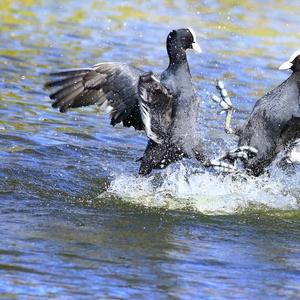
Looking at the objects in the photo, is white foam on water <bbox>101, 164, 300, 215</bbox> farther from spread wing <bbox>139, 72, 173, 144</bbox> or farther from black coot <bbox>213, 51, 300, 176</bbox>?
spread wing <bbox>139, 72, 173, 144</bbox>

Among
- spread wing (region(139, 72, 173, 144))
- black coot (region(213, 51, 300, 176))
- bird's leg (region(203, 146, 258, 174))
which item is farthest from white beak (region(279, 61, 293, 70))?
spread wing (region(139, 72, 173, 144))

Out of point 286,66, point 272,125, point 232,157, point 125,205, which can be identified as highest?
point 286,66

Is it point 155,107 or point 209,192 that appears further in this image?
point 209,192

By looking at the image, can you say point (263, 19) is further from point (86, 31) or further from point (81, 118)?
point (81, 118)

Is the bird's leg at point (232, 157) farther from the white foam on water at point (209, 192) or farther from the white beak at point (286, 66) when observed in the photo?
the white beak at point (286, 66)

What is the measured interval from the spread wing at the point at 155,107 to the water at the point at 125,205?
53 centimetres

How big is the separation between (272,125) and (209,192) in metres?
0.74

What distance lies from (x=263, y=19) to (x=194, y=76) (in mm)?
4623

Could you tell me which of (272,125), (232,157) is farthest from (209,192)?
(272,125)

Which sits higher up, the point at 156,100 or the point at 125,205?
the point at 156,100

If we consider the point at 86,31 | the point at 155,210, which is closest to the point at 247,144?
the point at 155,210

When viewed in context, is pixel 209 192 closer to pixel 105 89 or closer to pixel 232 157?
pixel 232 157

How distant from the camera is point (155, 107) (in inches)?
224

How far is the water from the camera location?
13.8ft
